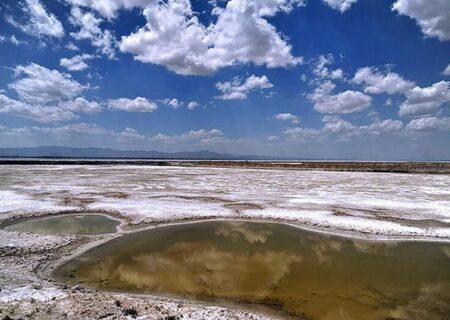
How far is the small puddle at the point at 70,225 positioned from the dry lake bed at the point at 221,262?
6cm

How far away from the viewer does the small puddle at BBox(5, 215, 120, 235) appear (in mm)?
12438

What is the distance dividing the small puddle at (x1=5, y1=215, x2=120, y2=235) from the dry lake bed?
0.21ft

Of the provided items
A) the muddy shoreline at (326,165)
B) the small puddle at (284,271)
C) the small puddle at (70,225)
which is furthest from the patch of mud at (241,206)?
the muddy shoreline at (326,165)

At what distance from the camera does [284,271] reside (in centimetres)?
873

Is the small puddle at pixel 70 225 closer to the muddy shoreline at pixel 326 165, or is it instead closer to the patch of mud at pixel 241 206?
the patch of mud at pixel 241 206

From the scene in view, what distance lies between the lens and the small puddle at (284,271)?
22.8 feet

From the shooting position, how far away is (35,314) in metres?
5.83

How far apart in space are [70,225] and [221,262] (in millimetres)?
7075

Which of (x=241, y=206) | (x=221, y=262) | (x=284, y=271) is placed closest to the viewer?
(x=284, y=271)

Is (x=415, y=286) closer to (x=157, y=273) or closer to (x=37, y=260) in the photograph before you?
(x=157, y=273)

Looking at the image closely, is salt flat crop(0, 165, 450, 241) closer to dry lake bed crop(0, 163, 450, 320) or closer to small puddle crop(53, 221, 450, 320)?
dry lake bed crop(0, 163, 450, 320)

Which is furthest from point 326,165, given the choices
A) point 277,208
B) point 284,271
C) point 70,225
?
point 284,271

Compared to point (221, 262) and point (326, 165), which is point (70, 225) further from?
point (326, 165)

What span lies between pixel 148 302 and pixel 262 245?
17.2ft
